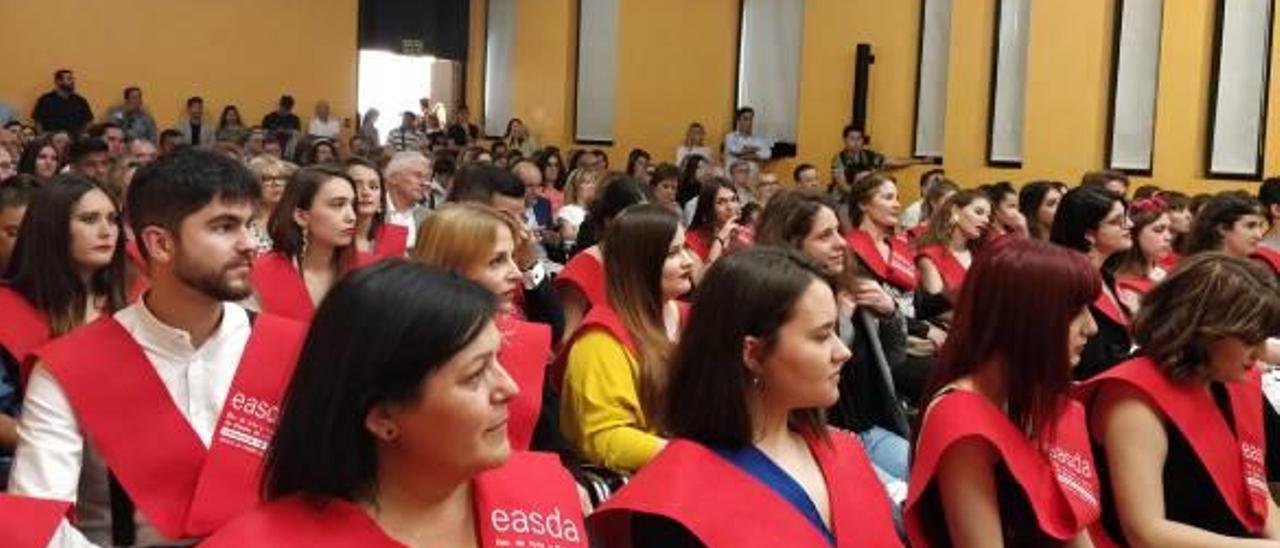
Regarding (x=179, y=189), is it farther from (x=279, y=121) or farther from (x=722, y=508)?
(x=279, y=121)

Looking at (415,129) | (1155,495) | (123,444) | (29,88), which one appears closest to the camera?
(123,444)

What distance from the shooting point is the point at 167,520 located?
2.73 metres

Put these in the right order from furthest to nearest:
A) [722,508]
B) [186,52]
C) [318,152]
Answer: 1. [186,52]
2. [318,152]
3. [722,508]

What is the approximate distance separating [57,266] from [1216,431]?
298 cm

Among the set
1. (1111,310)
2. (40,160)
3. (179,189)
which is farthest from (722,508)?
(40,160)

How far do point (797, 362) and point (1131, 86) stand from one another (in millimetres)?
10761

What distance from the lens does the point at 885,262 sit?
6.77 m

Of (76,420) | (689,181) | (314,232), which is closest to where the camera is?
(76,420)

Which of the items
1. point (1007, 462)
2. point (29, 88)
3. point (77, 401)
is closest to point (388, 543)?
point (77, 401)

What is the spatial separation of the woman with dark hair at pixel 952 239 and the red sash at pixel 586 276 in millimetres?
2527

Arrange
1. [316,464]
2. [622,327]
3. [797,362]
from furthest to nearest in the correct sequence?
[622,327], [797,362], [316,464]

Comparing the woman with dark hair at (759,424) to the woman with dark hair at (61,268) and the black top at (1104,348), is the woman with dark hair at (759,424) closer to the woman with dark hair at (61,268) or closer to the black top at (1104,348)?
the woman with dark hair at (61,268)

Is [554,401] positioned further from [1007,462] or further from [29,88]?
[29,88]

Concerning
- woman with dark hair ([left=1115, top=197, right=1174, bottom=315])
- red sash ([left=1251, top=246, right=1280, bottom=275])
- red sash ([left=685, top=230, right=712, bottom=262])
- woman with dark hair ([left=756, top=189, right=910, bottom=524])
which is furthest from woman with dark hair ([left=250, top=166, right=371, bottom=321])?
red sash ([left=1251, top=246, right=1280, bottom=275])
